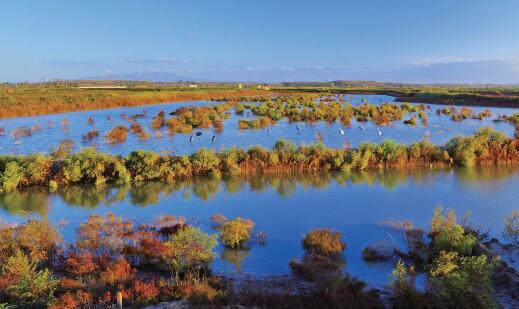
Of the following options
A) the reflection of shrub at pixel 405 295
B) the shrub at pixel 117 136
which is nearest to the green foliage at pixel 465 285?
the reflection of shrub at pixel 405 295

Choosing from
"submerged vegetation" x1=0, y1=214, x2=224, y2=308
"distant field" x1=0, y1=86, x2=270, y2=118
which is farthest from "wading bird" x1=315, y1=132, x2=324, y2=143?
"distant field" x1=0, y1=86, x2=270, y2=118

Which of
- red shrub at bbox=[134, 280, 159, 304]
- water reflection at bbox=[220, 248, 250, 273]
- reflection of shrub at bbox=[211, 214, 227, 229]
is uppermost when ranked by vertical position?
red shrub at bbox=[134, 280, 159, 304]

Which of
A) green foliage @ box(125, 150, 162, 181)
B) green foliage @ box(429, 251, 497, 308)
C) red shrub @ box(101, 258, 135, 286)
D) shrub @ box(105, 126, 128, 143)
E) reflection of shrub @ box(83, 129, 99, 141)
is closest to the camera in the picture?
green foliage @ box(429, 251, 497, 308)

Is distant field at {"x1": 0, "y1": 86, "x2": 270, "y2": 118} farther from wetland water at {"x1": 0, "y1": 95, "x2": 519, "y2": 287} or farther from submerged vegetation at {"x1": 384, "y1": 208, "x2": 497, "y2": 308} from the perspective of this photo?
submerged vegetation at {"x1": 384, "y1": 208, "x2": 497, "y2": 308}

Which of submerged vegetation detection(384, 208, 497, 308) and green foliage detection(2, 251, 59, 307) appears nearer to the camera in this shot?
submerged vegetation detection(384, 208, 497, 308)

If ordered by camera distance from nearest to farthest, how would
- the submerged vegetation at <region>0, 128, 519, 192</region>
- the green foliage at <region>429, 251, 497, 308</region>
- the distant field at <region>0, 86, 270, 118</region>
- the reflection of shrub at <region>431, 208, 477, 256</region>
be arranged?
the green foliage at <region>429, 251, 497, 308</region> → the reflection of shrub at <region>431, 208, 477, 256</region> → the submerged vegetation at <region>0, 128, 519, 192</region> → the distant field at <region>0, 86, 270, 118</region>

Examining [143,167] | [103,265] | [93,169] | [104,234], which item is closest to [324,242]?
[103,265]

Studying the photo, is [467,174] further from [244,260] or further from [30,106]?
[30,106]

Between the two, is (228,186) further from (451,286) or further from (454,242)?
(451,286)

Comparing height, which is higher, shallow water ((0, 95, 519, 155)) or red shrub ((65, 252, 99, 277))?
shallow water ((0, 95, 519, 155))
